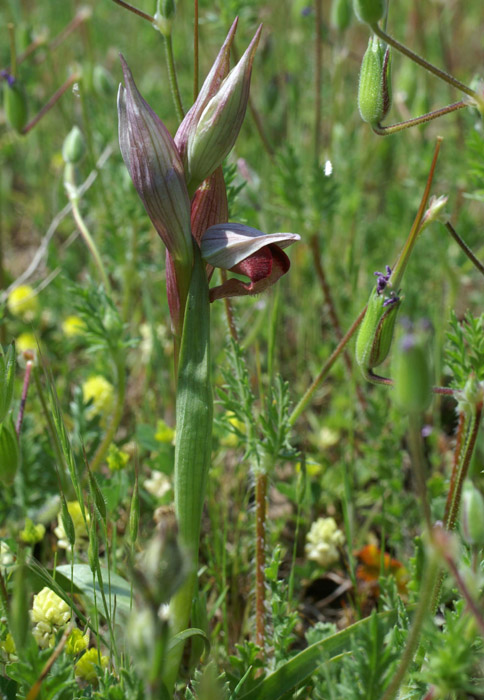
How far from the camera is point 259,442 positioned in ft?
4.33

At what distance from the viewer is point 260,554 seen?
1.39 metres

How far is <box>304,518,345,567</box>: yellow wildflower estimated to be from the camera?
171 centimetres

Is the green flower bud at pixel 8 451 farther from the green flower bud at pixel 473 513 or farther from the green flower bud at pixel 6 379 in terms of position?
the green flower bud at pixel 473 513

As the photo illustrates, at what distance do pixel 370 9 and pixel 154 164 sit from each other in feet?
1.51

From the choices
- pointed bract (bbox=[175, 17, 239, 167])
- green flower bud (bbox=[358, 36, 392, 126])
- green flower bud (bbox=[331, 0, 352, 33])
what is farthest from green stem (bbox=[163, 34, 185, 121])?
green flower bud (bbox=[331, 0, 352, 33])

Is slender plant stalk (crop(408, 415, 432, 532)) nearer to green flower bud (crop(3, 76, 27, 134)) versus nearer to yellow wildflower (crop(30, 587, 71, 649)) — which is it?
yellow wildflower (crop(30, 587, 71, 649))

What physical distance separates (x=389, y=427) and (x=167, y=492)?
2.53 ft

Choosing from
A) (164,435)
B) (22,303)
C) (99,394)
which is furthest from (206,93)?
(22,303)

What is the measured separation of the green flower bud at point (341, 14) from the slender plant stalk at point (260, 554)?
191cm

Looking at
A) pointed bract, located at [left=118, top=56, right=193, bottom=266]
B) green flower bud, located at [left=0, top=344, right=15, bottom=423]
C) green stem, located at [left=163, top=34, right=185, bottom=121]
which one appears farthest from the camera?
green stem, located at [left=163, top=34, right=185, bottom=121]

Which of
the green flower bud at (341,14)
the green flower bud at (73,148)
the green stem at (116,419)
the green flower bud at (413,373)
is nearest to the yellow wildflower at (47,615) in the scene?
the green stem at (116,419)

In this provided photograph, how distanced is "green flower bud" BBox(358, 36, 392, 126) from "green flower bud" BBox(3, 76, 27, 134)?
4.19 feet

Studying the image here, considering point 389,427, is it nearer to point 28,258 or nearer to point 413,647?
point 413,647

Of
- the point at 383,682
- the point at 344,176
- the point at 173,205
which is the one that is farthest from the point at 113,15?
the point at 383,682
